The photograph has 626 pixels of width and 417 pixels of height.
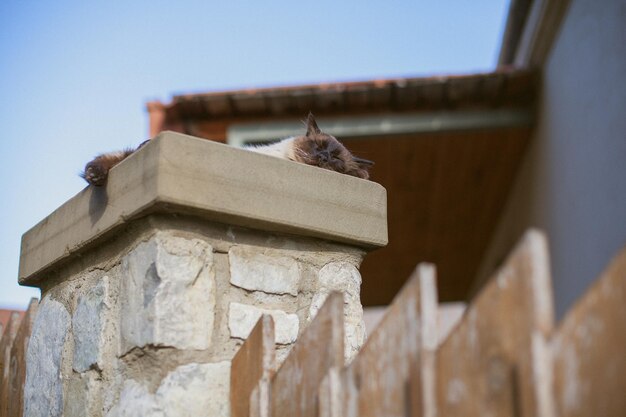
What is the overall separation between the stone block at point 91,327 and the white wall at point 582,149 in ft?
10.2

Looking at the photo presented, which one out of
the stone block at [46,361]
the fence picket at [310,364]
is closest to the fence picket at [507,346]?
the fence picket at [310,364]

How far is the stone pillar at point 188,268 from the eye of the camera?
5.32ft

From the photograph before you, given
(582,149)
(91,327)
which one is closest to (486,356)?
(91,327)

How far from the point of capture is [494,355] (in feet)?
3.04

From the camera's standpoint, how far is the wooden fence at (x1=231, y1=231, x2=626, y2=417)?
0.81 meters

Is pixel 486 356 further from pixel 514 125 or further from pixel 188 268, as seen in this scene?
pixel 514 125

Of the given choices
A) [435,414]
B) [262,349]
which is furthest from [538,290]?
[262,349]

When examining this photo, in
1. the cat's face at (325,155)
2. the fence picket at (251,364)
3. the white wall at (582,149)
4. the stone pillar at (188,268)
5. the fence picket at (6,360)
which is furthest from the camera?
the white wall at (582,149)

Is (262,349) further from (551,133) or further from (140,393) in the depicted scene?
(551,133)

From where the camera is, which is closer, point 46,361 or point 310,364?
point 310,364

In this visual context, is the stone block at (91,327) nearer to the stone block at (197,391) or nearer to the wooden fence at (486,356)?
the stone block at (197,391)

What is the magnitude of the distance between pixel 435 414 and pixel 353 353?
2.83ft

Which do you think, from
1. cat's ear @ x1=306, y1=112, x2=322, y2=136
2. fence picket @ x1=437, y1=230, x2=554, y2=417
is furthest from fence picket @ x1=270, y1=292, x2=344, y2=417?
cat's ear @ x1=306, y1=112, x2=322, y2=136

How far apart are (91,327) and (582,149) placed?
3917 millimetres
